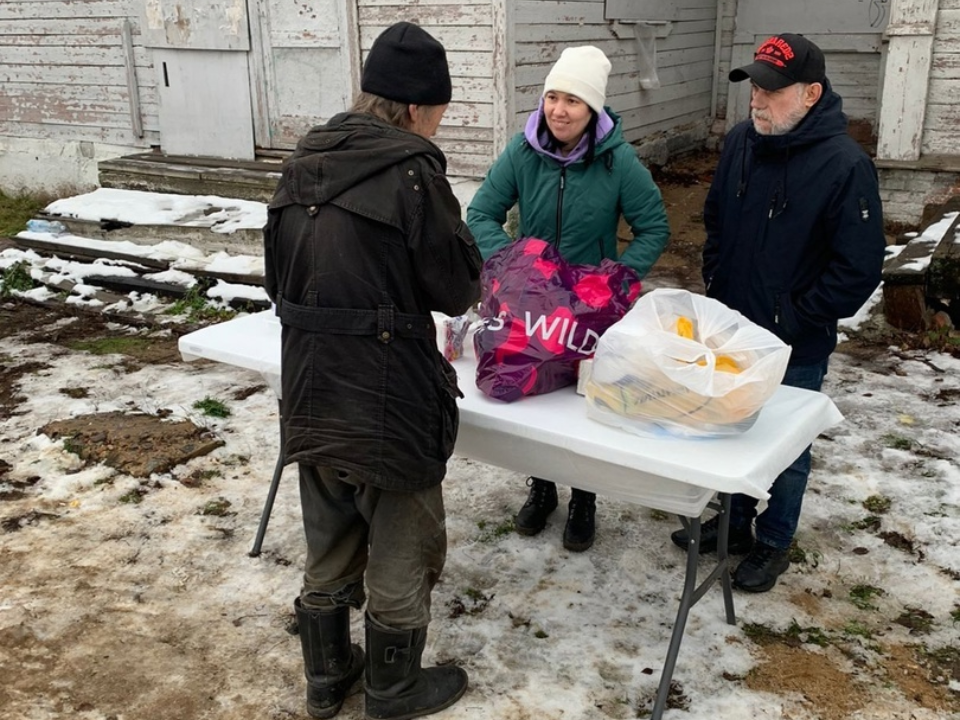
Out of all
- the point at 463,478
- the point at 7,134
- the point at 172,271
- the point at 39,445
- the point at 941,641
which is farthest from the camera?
the point at 7,134

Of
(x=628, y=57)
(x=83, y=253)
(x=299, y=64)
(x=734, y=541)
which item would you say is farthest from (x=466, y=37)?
(x=734, y=541)

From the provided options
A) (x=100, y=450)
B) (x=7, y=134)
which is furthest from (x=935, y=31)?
(x=7, y=134)

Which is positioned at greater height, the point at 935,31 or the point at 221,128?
the point at 935,31

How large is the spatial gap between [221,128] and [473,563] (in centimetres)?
634

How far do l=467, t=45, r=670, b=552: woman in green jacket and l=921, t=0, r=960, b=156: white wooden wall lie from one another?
5317 mm

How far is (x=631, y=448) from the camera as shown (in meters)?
2.43

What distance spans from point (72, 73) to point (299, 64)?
10.0 feet

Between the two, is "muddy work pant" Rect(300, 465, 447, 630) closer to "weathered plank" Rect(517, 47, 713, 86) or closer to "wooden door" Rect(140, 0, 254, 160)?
"weathered plank" Rect(517, 47, 713, 86)

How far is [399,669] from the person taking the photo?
8.70 ft

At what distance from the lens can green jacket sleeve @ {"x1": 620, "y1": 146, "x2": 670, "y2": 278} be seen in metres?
3.34

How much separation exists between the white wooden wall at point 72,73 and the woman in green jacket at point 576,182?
6.92 metres

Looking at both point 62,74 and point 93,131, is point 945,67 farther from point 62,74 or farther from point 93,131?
point 62,74

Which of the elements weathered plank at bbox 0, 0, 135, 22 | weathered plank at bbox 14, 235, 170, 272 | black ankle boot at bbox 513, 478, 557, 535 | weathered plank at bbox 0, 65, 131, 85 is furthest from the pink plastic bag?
weathered plank at bbox 0, 65, 131, 85

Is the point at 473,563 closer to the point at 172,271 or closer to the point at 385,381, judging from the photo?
the point at 385,381
